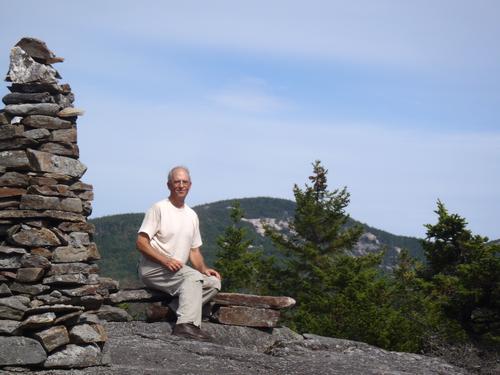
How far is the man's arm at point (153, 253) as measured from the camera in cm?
1071

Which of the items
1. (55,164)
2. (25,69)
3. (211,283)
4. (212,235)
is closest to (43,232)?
(55,164)

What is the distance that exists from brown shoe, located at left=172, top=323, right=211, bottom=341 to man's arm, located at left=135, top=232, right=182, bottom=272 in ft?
2.82

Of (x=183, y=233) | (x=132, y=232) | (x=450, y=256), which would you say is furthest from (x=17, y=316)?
(x=132, y=232)

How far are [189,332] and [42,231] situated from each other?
10.00ft

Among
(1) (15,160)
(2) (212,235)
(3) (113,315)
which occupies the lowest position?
(2) (212,235)

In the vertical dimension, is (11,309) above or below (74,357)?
above

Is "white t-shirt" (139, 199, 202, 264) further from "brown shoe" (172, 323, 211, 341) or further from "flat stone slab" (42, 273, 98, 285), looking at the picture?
"flat stone slab" (42, 273, 98, 285)

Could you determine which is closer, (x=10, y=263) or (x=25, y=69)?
(x=10, y=263)

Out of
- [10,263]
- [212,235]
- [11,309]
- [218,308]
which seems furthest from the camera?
[212,235]

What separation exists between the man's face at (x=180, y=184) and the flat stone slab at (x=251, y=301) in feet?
7.09

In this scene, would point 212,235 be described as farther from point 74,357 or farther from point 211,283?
point 74,357

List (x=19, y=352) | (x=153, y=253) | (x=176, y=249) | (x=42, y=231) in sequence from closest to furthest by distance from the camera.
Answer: (x=19, y=352) → (x=42, y=231) → (x=153, y=253) → (x=176, y=249)

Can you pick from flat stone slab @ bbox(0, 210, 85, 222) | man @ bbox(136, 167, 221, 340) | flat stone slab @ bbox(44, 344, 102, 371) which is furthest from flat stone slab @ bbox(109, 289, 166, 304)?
flat stone slab @ bbox(0, 210, 85, 222)

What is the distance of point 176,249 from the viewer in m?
11.0
